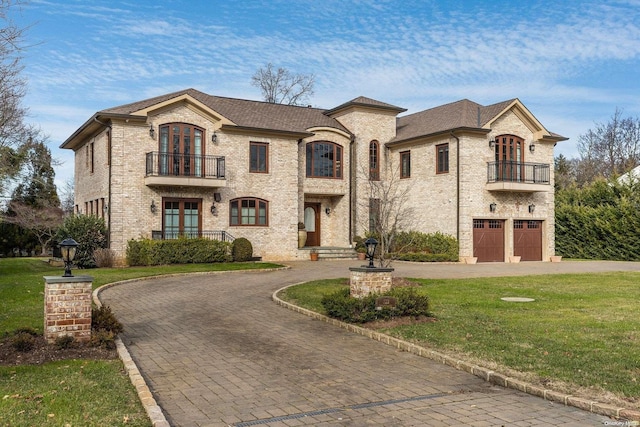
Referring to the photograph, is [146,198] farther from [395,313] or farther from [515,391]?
[515,391]

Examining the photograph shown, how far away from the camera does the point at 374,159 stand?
31.0m

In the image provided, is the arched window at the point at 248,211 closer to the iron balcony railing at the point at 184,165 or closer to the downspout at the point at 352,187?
the iron balcony railing at the point at 184,165

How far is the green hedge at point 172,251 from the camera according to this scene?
2291 centimetres

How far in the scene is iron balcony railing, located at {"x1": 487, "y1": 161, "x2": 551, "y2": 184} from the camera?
2766 centimetres

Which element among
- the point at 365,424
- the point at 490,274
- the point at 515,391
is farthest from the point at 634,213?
the point at 365,424

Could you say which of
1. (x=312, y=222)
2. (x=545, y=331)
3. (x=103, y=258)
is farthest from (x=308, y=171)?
(x=545, y=331)

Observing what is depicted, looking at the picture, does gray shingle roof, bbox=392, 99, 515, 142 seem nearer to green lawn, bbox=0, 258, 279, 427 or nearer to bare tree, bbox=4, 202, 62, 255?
green lawn, bbox=0, 258, 279, 427

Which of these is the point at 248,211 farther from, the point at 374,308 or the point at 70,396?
the point at 70,396

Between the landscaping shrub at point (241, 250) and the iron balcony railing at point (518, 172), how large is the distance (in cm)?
1209

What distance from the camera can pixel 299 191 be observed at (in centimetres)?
2903

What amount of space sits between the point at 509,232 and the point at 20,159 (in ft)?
90.0

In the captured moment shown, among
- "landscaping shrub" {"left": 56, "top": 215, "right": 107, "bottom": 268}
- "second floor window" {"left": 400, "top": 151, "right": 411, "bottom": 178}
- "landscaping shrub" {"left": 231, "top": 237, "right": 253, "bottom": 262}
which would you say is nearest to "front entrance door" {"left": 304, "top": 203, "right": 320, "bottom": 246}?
"second floor window" {"left": 400, "top": 151, "right": 411, "bottom": 178}

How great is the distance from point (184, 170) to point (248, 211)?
12.2 feet

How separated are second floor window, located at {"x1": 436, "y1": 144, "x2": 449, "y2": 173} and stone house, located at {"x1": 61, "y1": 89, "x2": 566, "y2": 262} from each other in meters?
0.05
